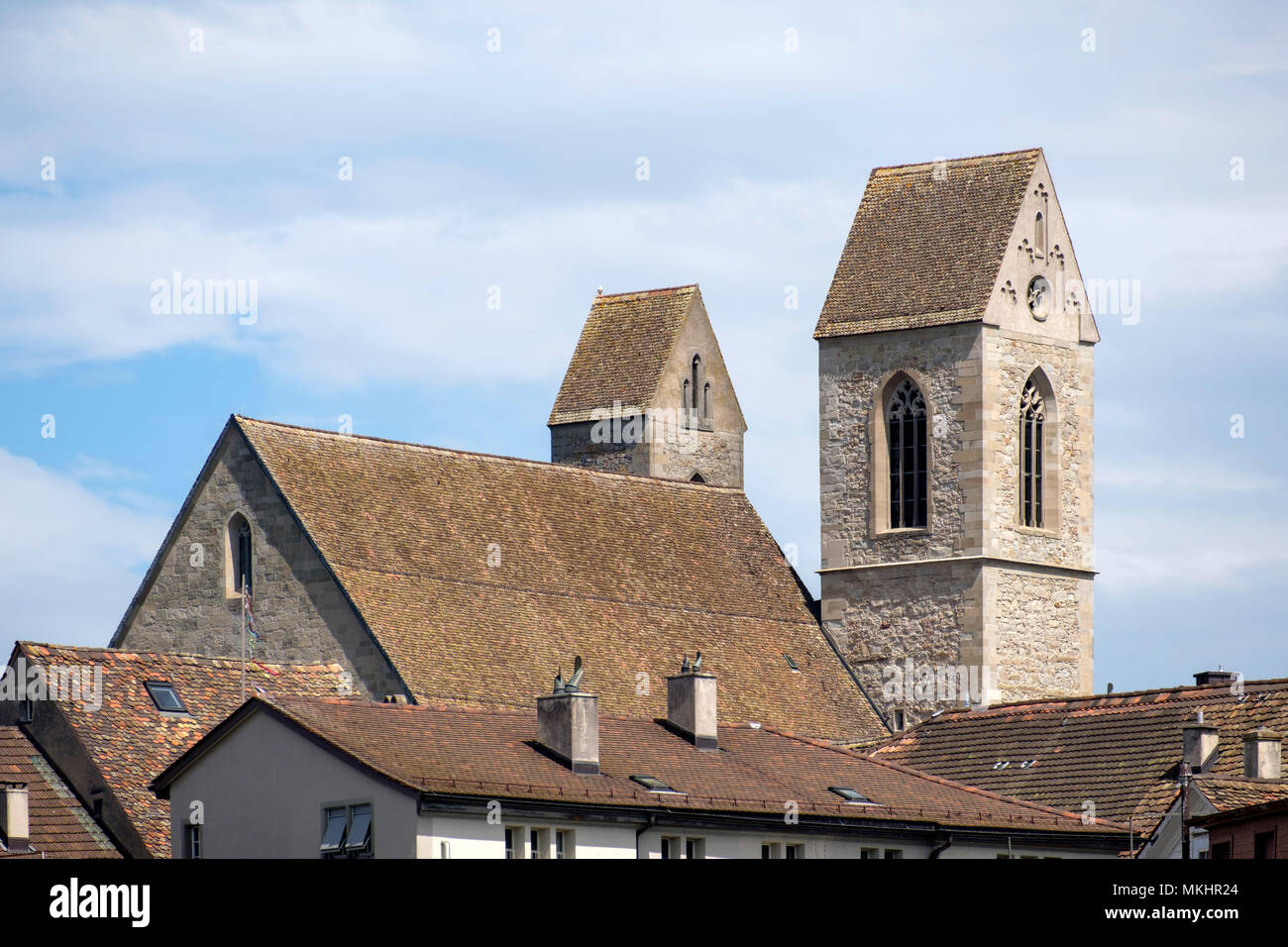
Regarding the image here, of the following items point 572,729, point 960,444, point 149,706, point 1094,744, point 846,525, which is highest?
point 960,444

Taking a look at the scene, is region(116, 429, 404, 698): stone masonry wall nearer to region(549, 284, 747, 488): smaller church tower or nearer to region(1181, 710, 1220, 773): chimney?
region(1181, 710, 1220, 773): chimney

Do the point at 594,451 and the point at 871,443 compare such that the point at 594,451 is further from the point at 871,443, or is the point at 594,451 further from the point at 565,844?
the point at 565,844

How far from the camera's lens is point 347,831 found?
1470 inches

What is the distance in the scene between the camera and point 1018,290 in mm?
60750

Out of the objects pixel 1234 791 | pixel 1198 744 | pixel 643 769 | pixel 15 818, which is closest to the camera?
pixel 1234 791

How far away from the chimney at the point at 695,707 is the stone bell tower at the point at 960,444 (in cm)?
1491

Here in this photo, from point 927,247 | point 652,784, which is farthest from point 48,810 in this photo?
point 927,247

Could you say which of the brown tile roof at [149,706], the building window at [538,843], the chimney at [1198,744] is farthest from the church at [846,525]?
the building window at [538,843]

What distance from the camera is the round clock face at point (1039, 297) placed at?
61156 mm

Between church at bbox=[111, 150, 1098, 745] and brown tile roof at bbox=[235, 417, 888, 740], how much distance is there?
66 millimetres

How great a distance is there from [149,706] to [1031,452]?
72.1 ft

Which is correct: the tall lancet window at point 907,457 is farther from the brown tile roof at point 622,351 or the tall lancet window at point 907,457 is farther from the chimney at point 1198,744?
the chimney at point 1198,744

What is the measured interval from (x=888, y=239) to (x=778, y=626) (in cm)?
864
